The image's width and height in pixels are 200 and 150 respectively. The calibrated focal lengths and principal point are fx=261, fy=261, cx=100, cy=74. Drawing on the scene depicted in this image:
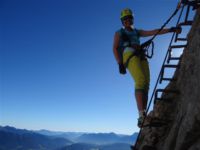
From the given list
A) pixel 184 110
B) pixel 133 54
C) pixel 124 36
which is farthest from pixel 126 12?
pixel 184 110

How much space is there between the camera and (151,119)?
9.16 m

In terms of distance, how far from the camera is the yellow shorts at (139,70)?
1012 cm

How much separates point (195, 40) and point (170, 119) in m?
3.24

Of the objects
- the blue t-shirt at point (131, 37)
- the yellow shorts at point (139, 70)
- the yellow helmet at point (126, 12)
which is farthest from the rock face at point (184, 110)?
the yellow helmet at point (126, 12)

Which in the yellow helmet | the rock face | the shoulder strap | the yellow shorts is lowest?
the rock face

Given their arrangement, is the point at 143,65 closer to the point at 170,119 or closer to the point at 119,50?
A: the point at 119,50

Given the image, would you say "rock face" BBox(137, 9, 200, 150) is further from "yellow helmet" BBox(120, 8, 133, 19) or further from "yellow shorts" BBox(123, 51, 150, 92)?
"yellow helmet" BBox(120, 8, 133, 19)

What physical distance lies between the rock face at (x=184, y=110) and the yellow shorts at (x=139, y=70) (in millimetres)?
1254

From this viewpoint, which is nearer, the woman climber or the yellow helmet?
the woman climber

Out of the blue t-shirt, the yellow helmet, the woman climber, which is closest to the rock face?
the woman climber

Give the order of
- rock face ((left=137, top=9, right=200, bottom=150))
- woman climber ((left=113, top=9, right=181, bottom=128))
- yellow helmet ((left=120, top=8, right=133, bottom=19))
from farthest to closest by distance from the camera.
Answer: yellow helmet ((left=120, top=8, right=133, bottom=19)) → woman climber ((left=113, top=9, right=181, bottom=128)) → rock face ((left=137, top=9, right=200, bottom=150))

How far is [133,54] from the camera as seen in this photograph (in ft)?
34.8

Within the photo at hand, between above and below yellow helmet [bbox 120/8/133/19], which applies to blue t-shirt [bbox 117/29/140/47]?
below

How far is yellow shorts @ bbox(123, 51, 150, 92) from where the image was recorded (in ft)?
33.2
